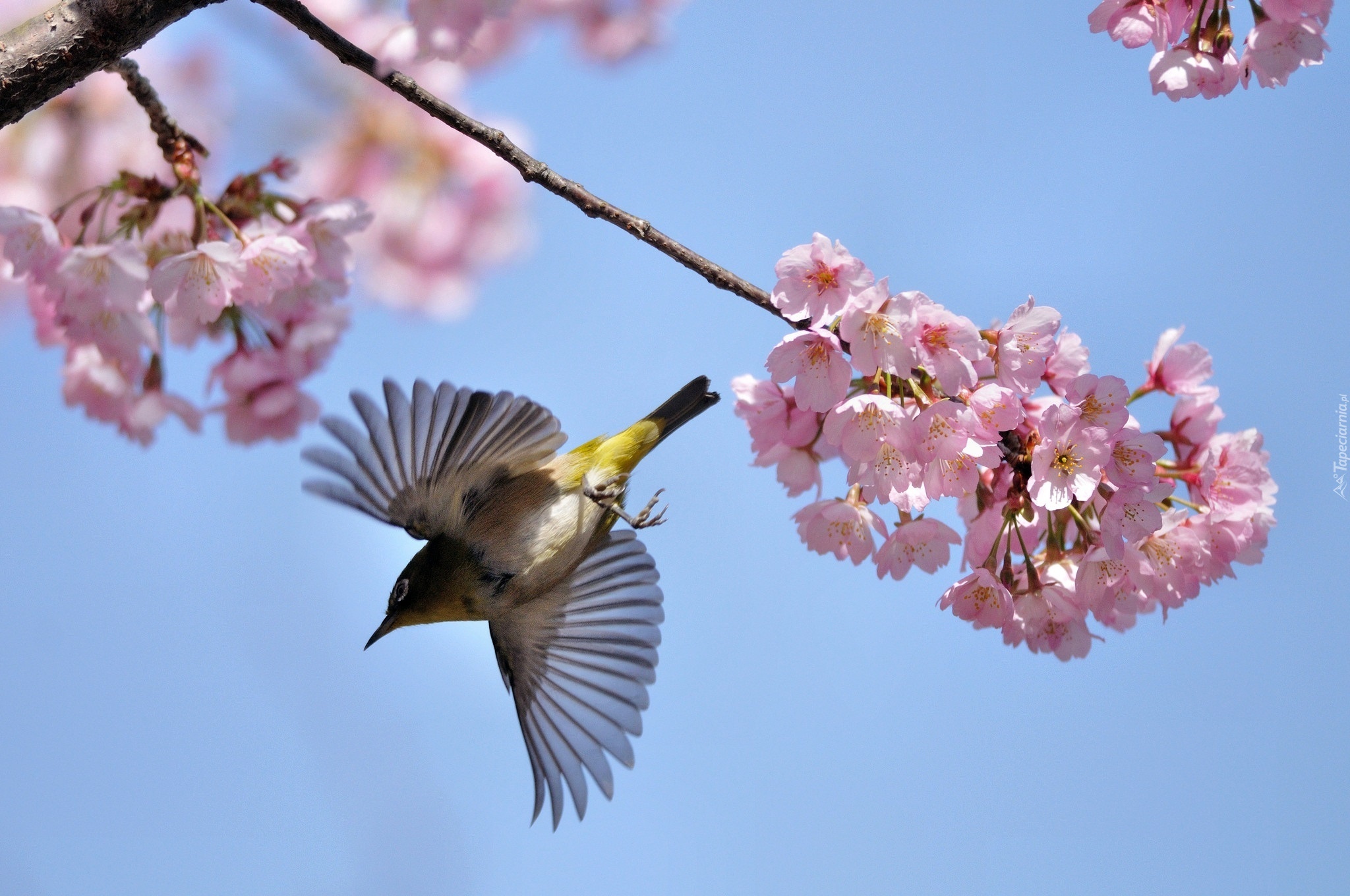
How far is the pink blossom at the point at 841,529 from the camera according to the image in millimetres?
2152

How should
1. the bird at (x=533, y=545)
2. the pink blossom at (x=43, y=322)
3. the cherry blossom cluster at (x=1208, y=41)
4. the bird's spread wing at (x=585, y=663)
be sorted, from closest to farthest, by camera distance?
the cherry blossom cluster at (x=1208, y=41)
the bird at (x=533, y=545)
the pink blossom at (x=43, y=322)
the bird's spread wing at (x=585, y=663)

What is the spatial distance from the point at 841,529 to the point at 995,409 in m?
0.57

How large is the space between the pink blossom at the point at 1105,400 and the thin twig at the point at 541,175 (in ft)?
1.79

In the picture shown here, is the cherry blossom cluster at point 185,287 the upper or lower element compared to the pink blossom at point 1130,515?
upper

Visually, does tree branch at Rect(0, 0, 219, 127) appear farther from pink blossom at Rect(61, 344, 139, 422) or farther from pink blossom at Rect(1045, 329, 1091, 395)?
pink blossom at Rect(1045, 329, 1091, 395)

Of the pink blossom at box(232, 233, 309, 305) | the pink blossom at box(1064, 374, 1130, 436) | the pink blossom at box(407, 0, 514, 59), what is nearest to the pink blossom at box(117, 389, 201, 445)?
the pink blossom at box(232, 233, 309, 305)

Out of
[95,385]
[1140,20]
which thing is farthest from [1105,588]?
[95,385]

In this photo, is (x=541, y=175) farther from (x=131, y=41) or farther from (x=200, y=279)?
(x=200, y=279)

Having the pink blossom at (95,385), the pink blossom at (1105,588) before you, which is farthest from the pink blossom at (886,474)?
the pink blossom at (95,385)

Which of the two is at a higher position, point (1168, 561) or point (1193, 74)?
point (1193, 74)

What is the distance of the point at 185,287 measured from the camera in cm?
224

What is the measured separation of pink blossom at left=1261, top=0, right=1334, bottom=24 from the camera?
1867mm

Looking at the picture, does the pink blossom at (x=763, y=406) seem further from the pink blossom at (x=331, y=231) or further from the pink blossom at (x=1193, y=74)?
the pink blossom at (x=331, y=231)

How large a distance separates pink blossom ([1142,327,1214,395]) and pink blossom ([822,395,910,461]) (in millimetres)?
898
